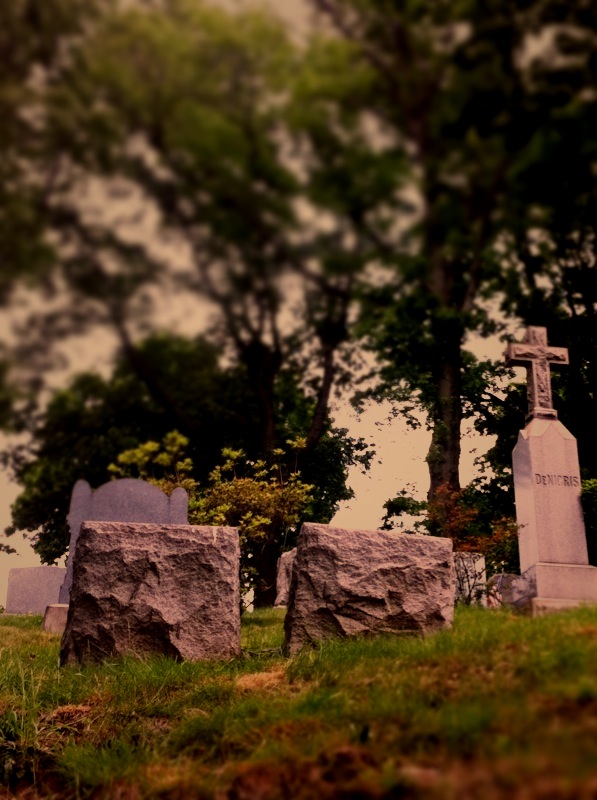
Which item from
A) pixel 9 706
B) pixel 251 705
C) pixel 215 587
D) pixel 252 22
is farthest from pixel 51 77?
pixel 251 705

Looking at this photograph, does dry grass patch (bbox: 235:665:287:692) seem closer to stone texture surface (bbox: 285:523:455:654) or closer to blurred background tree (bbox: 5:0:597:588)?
stone texture surface (bbox: 285:523:455:654)

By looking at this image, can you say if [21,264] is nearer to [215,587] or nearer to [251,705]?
[215,587]

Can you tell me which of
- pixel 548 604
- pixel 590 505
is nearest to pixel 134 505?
pixel 548 604

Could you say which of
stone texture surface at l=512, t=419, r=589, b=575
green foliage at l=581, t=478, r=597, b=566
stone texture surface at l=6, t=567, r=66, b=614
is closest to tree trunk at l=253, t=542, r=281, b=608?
stone texture surface at l=6, t=567, r=66, b=614

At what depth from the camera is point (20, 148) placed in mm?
10203

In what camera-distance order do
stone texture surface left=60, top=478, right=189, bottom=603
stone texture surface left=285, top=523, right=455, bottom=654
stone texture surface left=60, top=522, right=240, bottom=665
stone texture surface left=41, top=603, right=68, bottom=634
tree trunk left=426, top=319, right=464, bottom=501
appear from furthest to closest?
tree trunk left=426, top=319, right=464, bottom=501 → stone texture surface left=60, top=478, right=189, bottom=603 → stone texture surface left=41, top=603, right=68, bottom=634 → stone texture surface left=60, top=522, right=240, bottom=665 → stone texture surface left=285, top=523, right=455, bottom=654

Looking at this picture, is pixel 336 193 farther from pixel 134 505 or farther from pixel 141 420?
pixel 141 420

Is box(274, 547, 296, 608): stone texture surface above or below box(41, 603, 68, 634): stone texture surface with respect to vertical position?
above

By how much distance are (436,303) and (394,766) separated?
1307 centimetres

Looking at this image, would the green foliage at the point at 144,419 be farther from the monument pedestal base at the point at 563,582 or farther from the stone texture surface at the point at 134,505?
the monument pedestal base at the point at 563,582

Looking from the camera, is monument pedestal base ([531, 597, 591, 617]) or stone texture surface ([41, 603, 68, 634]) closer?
monument pedestal base ([531, 597, 591, 617])

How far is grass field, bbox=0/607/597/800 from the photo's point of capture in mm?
2883

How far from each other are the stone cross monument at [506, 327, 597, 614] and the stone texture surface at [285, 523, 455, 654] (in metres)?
1.71

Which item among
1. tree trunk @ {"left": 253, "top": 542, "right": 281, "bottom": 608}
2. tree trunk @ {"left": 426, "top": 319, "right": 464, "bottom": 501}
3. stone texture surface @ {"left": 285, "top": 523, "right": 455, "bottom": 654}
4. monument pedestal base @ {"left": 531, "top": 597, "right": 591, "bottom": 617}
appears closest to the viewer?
stone texture surface @ {"left": 285, "top": 523, "right": 455, "bottom": 654}
